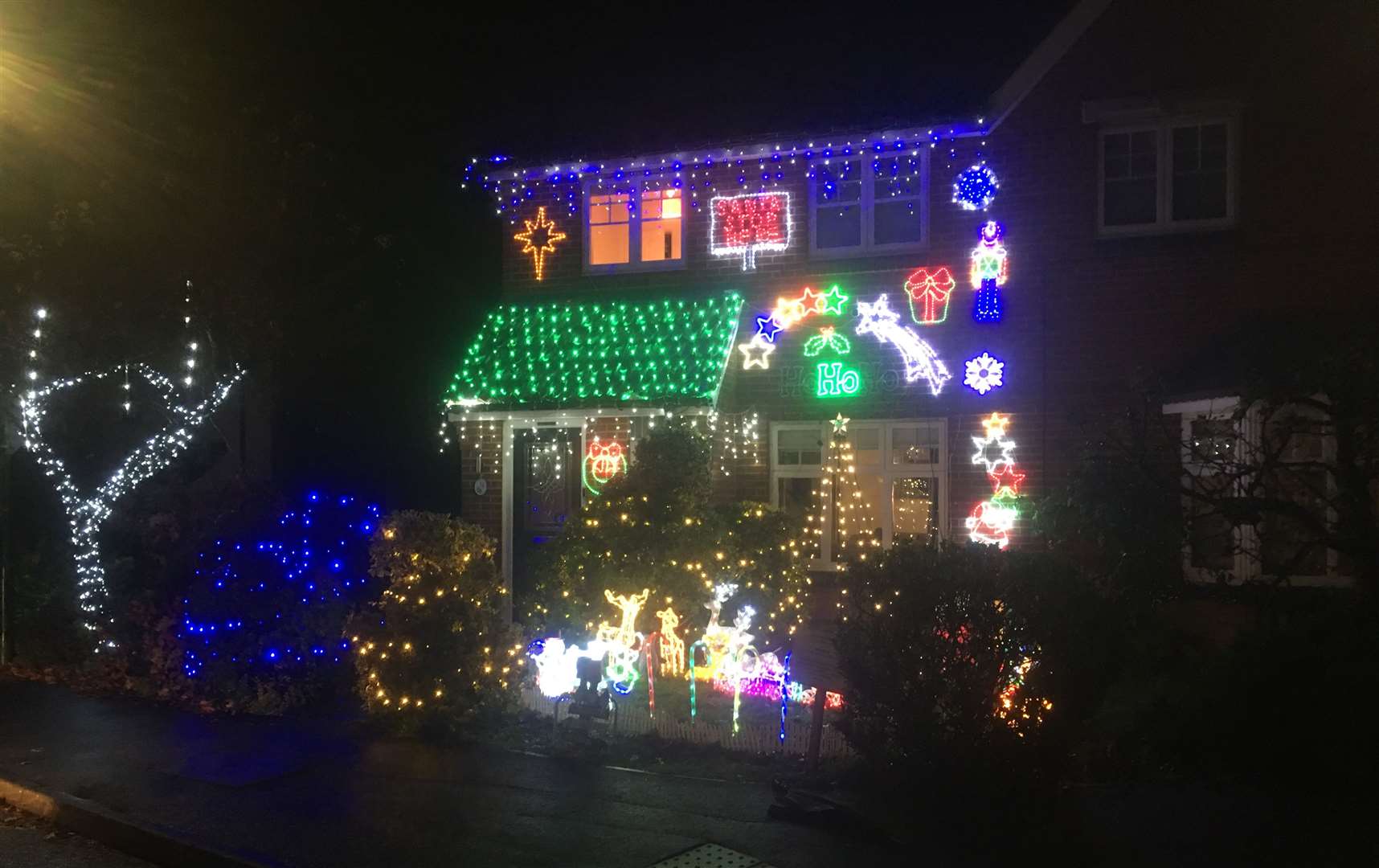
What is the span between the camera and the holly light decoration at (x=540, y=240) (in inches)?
517

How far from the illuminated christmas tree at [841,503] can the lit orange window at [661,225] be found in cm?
288

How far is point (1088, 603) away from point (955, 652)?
0.83 metres

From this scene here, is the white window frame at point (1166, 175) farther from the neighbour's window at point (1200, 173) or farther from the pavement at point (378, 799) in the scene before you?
the pavement at point (378, 799)

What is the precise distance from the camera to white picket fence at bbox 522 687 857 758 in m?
7.86

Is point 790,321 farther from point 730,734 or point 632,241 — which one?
point 730,734

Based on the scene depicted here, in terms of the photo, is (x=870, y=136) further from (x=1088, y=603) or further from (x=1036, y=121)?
(x=1088, y=603)

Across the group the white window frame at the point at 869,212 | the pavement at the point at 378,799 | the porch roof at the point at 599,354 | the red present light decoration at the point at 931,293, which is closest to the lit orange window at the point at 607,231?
the porch roof at the point at 599,354

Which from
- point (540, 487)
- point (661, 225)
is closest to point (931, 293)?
point (661, 225)

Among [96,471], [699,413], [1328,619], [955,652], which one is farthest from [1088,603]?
[96,471]

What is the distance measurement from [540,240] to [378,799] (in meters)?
7.63

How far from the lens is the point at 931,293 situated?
1142 centimetres

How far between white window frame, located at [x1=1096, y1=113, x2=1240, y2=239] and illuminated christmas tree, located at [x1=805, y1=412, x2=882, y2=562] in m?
3.41

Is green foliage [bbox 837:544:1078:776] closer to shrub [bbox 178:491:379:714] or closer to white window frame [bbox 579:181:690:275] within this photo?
shrub [bbox 178:491:379:714]

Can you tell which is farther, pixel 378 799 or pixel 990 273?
pixel 990 273
